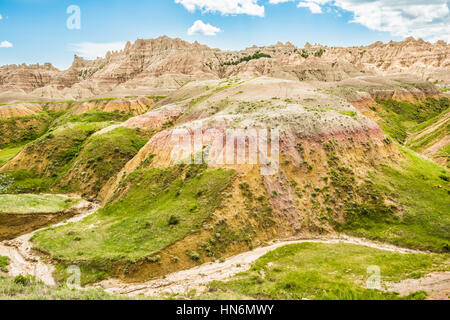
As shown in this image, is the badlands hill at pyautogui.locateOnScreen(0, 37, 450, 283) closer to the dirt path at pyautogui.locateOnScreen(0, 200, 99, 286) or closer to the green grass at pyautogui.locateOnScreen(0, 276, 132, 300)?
the dirt path at pyautogui.locateOnScreen(0, 200, 99, 286)

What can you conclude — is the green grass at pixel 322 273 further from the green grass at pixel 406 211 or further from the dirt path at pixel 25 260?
the dirt path at pixel 25 260

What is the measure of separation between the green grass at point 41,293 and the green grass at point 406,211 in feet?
76.1

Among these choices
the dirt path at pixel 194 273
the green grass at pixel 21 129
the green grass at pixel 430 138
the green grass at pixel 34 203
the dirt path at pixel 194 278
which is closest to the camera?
the dirt path at pixel 194 273

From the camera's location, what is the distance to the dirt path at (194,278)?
763 inches

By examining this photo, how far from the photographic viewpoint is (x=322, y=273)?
1966 cm

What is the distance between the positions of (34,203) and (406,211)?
1706 inches

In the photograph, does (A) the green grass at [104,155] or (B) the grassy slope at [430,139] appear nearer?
(A) the green grass at [104,155]

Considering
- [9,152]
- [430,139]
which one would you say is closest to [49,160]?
[9,152]

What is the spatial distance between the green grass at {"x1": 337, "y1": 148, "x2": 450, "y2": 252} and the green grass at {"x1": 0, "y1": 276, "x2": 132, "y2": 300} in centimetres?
2320

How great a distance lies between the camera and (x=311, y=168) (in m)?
31.9

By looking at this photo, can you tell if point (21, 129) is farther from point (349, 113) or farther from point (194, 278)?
point (349, 113)

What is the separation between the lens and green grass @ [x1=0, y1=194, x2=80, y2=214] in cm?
3130

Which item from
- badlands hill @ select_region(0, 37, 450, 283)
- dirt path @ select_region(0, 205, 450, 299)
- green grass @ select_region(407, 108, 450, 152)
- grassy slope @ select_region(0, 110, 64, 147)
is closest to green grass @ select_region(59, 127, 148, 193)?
badlands hill @ select_region(0, 37, 450, 283)

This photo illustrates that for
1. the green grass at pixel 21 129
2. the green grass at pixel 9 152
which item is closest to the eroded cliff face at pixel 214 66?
the green grass at pixel 21 129
